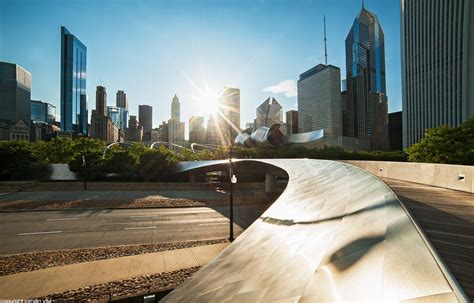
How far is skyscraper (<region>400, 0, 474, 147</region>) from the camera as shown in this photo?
81.2 meters

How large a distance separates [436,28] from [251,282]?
13013 centimetres

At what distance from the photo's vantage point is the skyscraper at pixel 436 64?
8125 cm

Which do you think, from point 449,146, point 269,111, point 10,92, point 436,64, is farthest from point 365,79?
point 10,92

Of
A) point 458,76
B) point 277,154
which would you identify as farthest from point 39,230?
point 458,76

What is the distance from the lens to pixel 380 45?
194 m

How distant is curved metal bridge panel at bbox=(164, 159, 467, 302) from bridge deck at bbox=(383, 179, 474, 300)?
0.41 meters

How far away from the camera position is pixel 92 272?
900 cm

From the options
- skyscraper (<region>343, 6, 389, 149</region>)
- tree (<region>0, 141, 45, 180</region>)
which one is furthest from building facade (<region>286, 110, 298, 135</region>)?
tree (<region>0, 141, 45, 180</region>)

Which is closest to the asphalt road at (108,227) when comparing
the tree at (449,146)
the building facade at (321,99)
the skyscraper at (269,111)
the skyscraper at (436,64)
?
the tree at (449,146)

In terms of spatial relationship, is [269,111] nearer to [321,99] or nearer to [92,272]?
[321,99]

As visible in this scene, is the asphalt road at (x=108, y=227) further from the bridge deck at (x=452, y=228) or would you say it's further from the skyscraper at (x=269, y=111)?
the skyscraper at (x=269, y=111)

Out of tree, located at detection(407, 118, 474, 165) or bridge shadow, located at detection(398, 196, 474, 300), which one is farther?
tree, located at detection(407, 118, 474, 165)

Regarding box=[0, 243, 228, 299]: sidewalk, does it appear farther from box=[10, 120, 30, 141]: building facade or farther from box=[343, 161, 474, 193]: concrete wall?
box=[10, 120, 30, 141]: building facade

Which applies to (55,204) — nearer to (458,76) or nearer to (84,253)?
(84,253)
